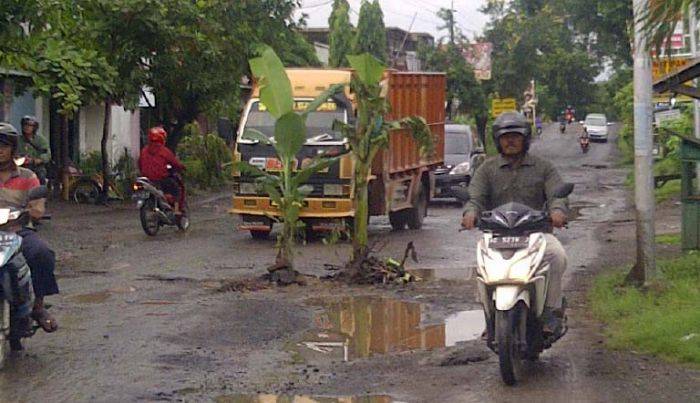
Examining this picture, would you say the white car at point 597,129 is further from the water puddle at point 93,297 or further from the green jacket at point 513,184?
the green jacket at point 513,184

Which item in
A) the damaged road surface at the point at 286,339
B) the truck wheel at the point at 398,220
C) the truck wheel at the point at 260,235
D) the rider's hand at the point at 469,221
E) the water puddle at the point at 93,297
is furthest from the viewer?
the truck wheel at the point at 398,220

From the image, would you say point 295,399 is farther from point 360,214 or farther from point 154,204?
point 154,204

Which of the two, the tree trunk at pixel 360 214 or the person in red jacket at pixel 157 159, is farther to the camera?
the person in red jacket at pixel 157 159

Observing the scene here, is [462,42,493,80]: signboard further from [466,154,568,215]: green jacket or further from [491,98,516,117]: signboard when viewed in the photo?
[466,154,568,215]: green jacket

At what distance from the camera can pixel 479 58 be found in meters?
53.1

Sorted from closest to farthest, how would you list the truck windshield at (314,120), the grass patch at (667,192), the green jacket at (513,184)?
1. the green jacket at (513,184)
2. the truck windshield at (314,120)
3. the grass patch at (667,192)

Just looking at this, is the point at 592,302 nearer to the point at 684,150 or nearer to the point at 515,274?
the point at 684,150

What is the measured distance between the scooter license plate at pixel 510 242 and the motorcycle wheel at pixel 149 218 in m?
11.4

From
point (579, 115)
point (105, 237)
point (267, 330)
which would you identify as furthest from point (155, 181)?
point (579, 115)

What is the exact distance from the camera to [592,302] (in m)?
11.3

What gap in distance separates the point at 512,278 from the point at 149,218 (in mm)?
11709

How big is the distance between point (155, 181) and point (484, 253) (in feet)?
37.6

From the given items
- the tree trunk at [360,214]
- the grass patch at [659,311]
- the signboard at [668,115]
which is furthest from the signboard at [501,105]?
the grass patch at [659,311]

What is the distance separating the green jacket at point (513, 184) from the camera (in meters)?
8.39
